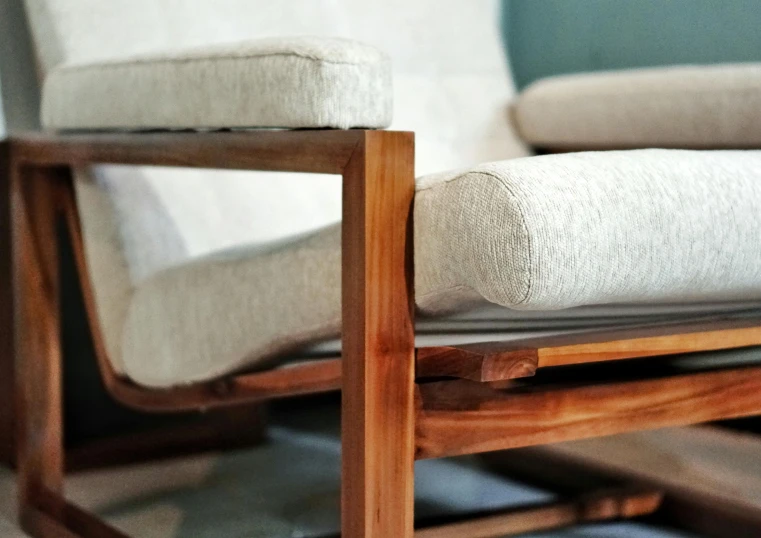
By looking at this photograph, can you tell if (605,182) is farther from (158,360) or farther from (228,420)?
(228,420)

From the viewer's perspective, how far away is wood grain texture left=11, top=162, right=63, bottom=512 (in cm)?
130

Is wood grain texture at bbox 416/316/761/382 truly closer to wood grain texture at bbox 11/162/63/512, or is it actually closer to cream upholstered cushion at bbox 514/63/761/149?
cream upholstered cushion at bbox 514/63/761/149

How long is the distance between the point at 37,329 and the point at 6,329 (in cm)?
32

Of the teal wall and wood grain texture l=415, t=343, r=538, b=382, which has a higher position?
the teal wall

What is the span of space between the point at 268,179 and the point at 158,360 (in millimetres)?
366

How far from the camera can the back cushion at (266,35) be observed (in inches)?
50.6

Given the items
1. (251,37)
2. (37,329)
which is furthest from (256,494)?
(251,37)

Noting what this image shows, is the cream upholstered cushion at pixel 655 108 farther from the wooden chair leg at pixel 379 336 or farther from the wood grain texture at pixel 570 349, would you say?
the wooden chair leg at pixel 379 336

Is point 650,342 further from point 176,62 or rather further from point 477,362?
point 176,62

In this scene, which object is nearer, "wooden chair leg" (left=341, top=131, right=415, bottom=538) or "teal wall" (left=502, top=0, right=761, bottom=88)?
"wooden chair leg" (left=341, top=131, right=415, bottom=538)

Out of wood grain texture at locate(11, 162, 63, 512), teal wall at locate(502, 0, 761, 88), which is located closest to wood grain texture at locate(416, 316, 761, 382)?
wood grain texture at locate(11, 162, 63, 512)

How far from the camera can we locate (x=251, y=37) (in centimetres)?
150

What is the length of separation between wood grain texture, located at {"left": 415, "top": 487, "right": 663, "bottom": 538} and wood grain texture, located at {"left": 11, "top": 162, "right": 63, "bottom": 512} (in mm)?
536

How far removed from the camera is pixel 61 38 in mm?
1318
